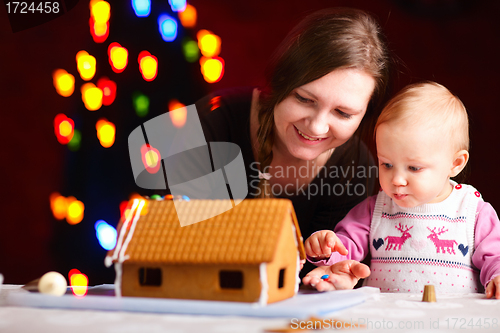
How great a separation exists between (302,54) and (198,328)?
3.19ft

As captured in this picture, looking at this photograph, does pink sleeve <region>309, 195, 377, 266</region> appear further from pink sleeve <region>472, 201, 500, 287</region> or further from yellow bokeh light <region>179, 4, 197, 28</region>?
yellow bokeh light <region>179, 4, 197, 28</region>

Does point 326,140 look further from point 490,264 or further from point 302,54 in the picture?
point 490,264

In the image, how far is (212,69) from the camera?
2305 mm

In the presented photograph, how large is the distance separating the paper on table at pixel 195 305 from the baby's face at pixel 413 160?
0.50 meters

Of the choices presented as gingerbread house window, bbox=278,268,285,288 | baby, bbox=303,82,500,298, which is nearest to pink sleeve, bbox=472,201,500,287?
baby, bbox=303,82,500,298


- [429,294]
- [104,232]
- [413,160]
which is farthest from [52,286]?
[104,232]

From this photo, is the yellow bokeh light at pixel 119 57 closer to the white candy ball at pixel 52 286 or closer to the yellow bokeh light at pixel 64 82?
the yellow bokeh light at pixel 64 82

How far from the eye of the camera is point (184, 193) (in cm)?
143

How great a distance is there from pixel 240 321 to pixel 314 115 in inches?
31.6

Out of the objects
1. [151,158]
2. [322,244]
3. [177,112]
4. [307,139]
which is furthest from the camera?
[151,158]

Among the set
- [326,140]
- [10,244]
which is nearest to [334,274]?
[326,140]

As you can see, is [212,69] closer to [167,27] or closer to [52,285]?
[167,27]

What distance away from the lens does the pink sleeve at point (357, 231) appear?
4.35ft

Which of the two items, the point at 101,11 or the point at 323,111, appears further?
the point at 101,11
